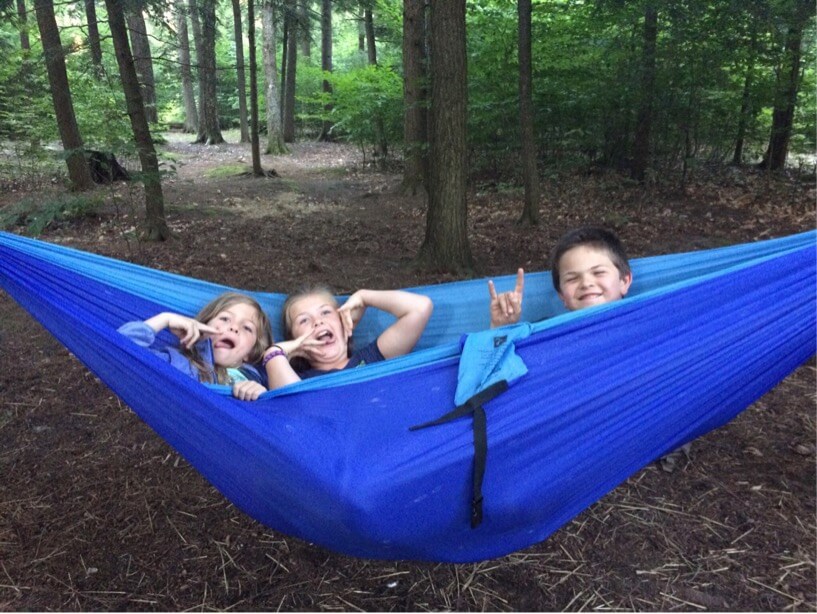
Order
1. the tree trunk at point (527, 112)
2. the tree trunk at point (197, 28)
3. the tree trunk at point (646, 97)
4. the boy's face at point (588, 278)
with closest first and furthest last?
the boy's face at point (588, 278)
the tree trunk at point (527, 112)
the tree trunk at point (197, 28)
the tree trunk at point (646, 97)

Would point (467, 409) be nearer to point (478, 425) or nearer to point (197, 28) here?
point (478, 425)

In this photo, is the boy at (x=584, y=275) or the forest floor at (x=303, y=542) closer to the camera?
the forest floor at (x=303, y=542)

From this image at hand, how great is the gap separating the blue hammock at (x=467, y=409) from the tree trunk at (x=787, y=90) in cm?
381

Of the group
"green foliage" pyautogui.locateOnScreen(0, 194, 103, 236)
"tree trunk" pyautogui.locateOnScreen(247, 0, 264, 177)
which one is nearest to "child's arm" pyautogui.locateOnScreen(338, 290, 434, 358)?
"green foliage" pyautogui.locateOnScreen(0, 194, 103, 236)

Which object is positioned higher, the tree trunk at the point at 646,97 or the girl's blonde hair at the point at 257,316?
the tree trunk at the point at 646,97

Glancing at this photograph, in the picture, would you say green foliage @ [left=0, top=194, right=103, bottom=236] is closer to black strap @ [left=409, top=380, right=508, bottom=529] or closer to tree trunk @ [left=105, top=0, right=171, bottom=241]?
tree trunk @ [left=105, top=0, right=171, bottom=241]

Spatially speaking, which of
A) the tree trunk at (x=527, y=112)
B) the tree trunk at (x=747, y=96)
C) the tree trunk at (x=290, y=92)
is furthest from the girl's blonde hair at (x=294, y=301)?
the tree trunk at (x=290, y=92)

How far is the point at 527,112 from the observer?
4.48 metres

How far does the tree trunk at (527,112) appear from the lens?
14.1 feet

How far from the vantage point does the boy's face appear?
1650 millimetres

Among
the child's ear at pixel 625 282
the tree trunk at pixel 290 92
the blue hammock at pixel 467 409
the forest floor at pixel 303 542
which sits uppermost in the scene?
the tree trunk at pixel 290 92

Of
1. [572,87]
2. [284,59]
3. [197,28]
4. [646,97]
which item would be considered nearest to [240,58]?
[284,59]

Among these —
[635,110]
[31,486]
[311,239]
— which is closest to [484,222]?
[311,239]

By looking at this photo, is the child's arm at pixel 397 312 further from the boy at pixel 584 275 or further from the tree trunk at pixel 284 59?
the tree trunk at pixel 284 59
